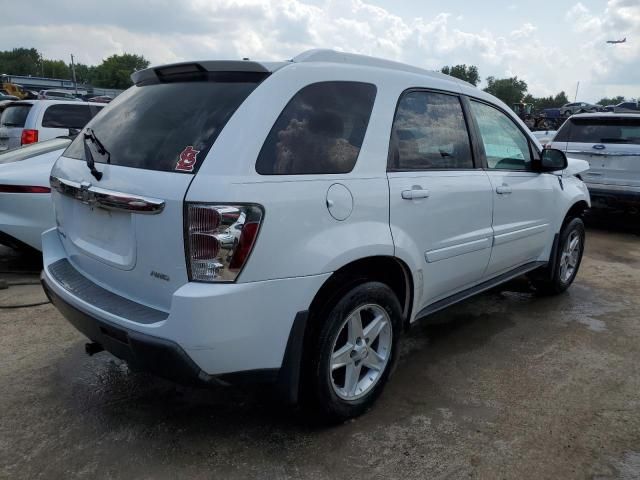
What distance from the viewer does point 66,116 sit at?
9.52 metres

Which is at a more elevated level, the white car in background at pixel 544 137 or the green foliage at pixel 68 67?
the green foliage at pixel 68 67

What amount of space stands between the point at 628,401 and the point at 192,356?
2.60 m

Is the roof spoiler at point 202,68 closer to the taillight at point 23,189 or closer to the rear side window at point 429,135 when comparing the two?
the rear side window at point 429,135

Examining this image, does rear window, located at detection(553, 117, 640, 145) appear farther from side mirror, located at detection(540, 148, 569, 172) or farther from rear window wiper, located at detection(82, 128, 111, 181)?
rear window wiper, located at detection(82, 128, 111, 181)

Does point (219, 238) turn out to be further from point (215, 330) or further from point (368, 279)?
point (368, 279)

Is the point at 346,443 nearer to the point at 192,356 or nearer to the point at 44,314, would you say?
the point at 192,356

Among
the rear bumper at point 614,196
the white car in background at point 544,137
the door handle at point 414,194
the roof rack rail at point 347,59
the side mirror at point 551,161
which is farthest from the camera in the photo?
the white car in background at point 544,137

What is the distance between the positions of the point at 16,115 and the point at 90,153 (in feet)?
27.7

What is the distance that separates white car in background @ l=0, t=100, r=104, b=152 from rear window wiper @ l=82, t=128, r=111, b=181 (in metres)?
6.90

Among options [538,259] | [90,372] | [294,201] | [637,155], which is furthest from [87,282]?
[637,155]

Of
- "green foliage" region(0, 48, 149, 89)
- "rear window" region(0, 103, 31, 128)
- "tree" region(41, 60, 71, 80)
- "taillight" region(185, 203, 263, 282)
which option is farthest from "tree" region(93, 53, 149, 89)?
"taillight" region(185, 203, 263, 282)

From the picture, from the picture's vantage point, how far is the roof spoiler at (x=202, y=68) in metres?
2.49

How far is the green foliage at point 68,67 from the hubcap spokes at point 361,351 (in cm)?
11212

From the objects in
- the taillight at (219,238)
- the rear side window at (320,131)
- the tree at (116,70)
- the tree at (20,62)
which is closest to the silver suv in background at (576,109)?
the rear side window at (320,131)
